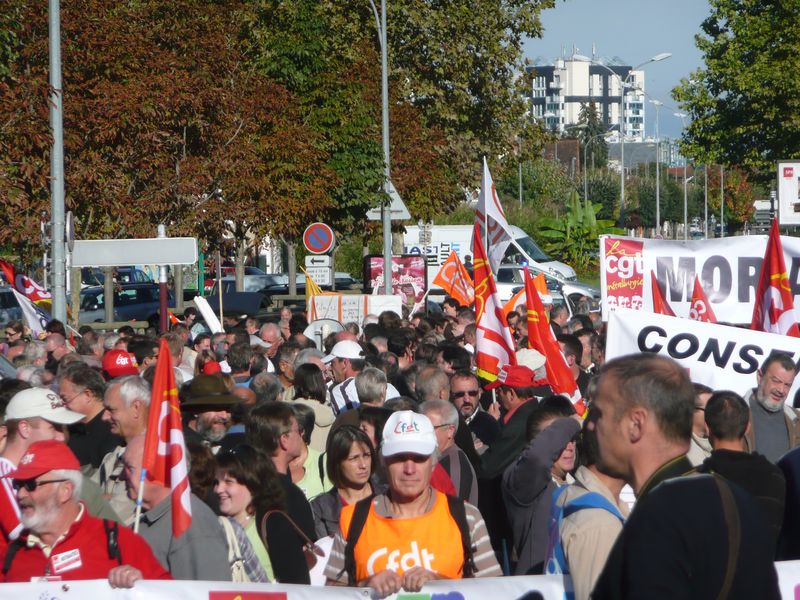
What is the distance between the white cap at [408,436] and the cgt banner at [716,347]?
10.2ft

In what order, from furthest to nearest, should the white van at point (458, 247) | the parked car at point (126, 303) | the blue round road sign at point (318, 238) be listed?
the white van at point (458, 247) → the parked car at point (126, 303) → the blue round road sign at point (318, 238)

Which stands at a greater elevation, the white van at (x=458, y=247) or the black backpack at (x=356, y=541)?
the white van at (x=458, y=247)

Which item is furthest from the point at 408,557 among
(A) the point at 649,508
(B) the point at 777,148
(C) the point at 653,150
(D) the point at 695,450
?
(C) the point at 653,150

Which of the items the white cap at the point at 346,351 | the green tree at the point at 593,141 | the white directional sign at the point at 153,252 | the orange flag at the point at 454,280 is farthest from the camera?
the green tree at the point at 593,141

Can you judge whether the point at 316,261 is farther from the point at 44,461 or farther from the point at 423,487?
the point at 44,461

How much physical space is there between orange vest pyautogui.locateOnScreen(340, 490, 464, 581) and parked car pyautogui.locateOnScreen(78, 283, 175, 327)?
93.3ft

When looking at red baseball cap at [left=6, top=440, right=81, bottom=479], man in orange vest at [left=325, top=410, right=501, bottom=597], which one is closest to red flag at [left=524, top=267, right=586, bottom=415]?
man in orange vest at [left=325, top=410, right=501, bottom=597]

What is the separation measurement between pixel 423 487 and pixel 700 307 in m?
6.95

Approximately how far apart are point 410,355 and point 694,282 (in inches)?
113

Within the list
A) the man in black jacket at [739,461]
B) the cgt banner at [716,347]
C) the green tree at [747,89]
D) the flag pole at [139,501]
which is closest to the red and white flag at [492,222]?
the cgt banner at [716,347]

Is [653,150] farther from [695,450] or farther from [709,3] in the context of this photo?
[695,450]

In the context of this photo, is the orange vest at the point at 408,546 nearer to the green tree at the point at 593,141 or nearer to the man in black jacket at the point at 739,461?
the man in black jacket at the point at 739,461

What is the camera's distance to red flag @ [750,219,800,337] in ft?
33.6

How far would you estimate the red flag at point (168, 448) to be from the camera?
16.9 feet
